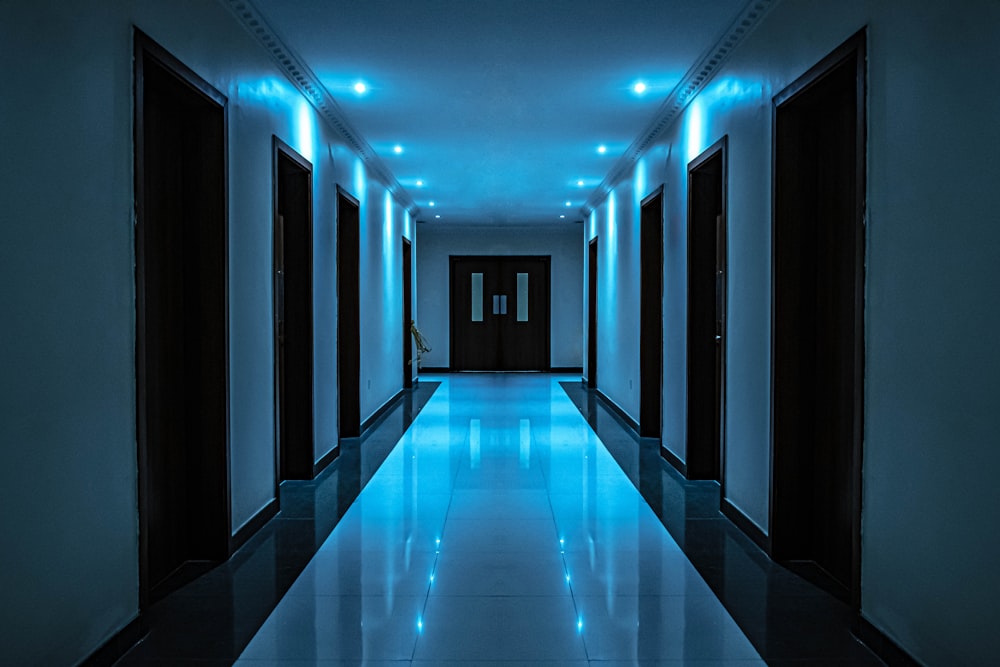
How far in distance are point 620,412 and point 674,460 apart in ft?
10.7

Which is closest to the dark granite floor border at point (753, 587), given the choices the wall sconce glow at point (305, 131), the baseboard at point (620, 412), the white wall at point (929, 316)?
the white wall at point (929, 316)

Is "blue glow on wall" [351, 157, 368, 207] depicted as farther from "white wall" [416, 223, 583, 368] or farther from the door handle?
the door handle

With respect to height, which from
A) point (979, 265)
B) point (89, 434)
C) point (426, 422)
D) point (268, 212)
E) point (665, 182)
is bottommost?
point (426, 422)

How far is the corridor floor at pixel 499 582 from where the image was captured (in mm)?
3236

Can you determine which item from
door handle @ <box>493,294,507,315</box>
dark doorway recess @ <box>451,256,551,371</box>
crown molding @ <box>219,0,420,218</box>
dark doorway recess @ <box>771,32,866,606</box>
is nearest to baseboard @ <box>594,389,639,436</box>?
crown molding @ <box>219,0,420,218</box>

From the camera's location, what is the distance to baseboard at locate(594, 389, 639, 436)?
9.23 meters

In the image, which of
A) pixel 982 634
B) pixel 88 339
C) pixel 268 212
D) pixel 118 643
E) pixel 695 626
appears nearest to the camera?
pixel 982 634

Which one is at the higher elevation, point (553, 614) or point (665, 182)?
point (665, 182)

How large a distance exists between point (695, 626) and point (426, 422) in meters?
6.70

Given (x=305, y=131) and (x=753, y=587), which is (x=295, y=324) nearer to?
(x=305, y=131)

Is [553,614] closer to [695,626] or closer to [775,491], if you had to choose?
[695,626]

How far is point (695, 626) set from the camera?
3473mm

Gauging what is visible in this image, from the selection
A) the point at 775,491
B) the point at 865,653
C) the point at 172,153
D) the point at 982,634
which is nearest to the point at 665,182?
the point at 775,491

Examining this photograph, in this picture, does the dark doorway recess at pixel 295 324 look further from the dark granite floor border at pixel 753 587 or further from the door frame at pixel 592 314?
the door frame at pixel 592 314
